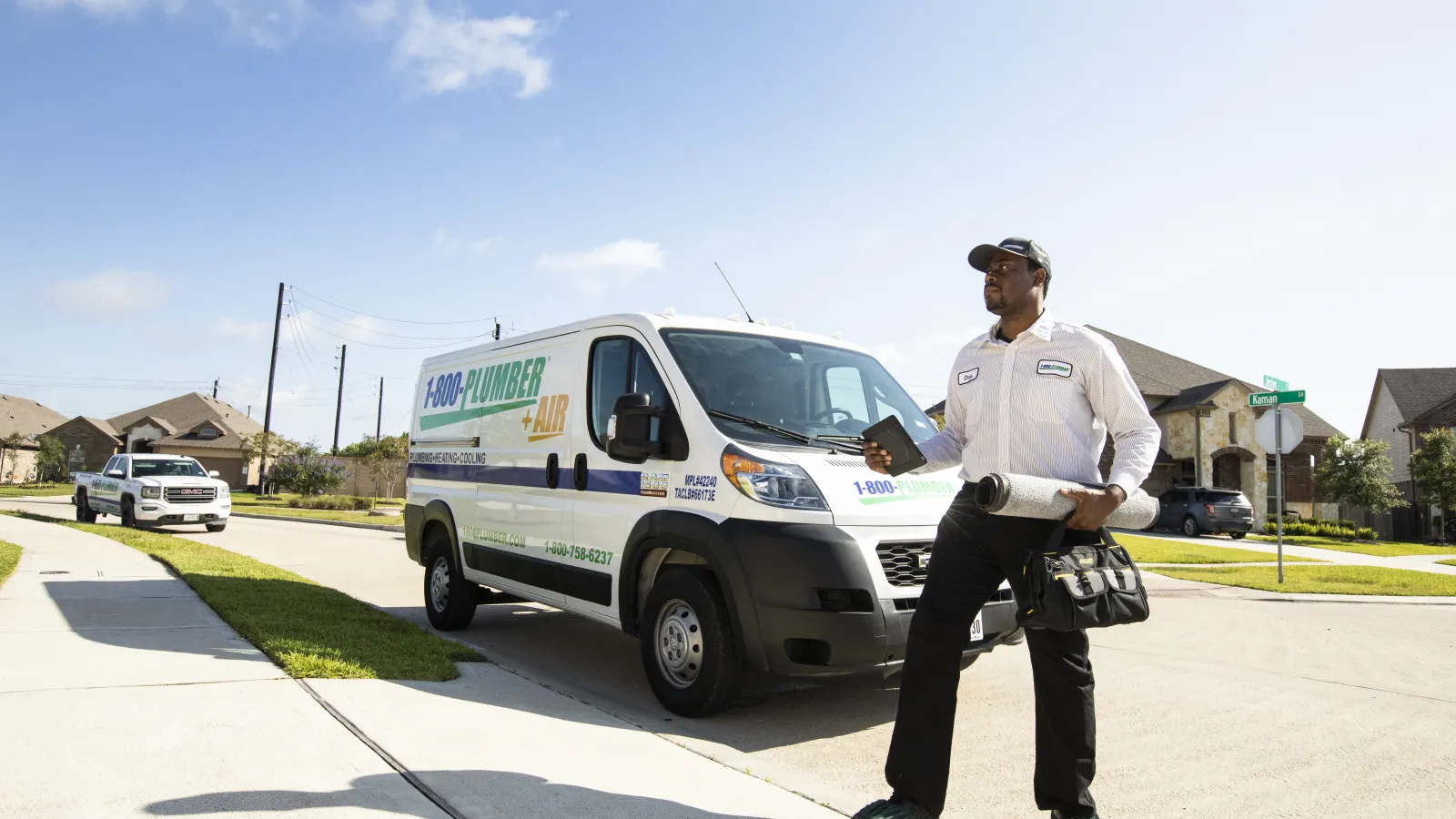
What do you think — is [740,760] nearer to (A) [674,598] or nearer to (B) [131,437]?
(A) [674,598]

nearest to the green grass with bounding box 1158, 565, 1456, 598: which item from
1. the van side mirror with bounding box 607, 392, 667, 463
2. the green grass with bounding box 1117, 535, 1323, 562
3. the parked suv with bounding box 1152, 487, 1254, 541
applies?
the green grass with bounding box 1117, 535, 1323, 562

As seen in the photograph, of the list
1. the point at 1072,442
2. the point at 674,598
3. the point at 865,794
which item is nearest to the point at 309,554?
the point at 674,598

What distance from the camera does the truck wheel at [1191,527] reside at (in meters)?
30.5

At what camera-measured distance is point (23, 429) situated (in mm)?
83562

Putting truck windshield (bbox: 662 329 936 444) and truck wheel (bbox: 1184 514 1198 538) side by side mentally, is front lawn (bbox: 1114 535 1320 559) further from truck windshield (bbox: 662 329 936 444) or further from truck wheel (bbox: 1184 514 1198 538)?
truck windshield (bbox: 662 329 936 444)

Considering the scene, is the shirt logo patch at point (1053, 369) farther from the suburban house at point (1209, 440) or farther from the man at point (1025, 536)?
the suburban house at point (1209, 440)

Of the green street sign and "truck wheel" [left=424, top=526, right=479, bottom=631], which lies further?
the green street sign

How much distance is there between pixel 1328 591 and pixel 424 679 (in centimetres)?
1275

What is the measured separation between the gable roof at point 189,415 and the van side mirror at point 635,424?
241 feet

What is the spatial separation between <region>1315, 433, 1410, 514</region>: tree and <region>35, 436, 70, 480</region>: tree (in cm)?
8019

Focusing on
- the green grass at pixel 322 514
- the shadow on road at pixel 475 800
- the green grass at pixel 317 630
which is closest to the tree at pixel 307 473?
the green grass at pixel 322 514

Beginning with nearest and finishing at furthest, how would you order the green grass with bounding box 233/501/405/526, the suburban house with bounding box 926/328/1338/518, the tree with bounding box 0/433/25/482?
the green grass with bounding box 233/501/405/526
the suburban house with bounding box 926/328/1338/518
the tree with bounding box 0/433/25/482

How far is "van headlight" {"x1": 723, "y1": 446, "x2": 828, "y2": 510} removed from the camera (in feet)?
16.1

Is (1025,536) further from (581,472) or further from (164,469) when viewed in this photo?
(164,469)
